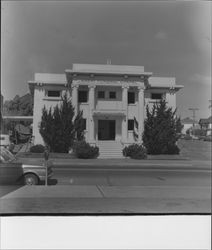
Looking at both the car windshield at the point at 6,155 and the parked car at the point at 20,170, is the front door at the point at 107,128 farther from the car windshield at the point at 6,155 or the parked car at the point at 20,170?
the car windshield at the point at 6,155

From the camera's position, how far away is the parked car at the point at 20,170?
4.85 meters

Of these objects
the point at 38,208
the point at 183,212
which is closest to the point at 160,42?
the point at 183,212

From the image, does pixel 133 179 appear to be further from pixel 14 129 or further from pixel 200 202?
pixel 14 129

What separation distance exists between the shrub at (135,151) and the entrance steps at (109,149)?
0.09 metres

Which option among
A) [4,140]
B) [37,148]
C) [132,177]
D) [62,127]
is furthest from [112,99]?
[4,140]

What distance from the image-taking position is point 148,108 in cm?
569

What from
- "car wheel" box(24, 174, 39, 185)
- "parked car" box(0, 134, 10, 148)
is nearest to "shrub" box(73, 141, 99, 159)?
"car wheel" box(24, 174, 39, 185)

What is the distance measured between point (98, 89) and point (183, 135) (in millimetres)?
1323

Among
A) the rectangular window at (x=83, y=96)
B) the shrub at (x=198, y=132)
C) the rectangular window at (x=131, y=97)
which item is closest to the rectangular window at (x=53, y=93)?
the rectangular window at (x=83, y=96)

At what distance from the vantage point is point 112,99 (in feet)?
18.5

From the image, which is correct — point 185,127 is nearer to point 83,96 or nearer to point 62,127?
point 83,96

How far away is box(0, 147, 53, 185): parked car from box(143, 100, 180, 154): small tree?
1316 millimetres

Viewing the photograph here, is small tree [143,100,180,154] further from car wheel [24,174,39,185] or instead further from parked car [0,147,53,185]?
car wheel [24,174,39,185]

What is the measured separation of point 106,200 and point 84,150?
73 cm
